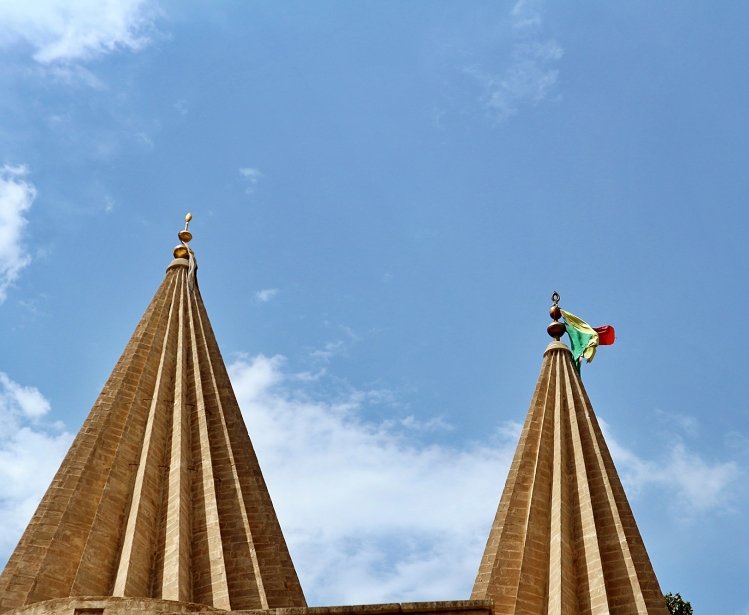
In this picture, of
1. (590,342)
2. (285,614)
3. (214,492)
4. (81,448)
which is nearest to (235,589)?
(214,492)

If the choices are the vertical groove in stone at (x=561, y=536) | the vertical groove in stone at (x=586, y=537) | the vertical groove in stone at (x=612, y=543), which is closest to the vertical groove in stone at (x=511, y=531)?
the vertical groove in stone at (x=561, y=536)

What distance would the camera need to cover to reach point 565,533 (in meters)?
20.3

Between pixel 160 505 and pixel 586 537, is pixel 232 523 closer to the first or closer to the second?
pixel 160 505

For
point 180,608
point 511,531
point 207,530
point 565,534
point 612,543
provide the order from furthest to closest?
point 207,530 → point 511,531 → point 565,534 → point 612,543 → point 180,608

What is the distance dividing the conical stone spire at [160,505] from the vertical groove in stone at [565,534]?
3.32 meters

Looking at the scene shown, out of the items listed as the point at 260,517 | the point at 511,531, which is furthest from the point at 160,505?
the point at 511,531

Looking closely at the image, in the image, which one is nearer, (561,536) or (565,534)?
(561,536)

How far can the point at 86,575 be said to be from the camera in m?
19.2

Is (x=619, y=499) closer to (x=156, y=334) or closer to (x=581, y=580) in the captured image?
(x=581, y=580)

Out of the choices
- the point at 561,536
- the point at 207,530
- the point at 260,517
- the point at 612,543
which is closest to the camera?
the point at 612,543

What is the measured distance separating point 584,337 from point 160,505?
928 centimetres

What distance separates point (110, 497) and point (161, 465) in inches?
49.1

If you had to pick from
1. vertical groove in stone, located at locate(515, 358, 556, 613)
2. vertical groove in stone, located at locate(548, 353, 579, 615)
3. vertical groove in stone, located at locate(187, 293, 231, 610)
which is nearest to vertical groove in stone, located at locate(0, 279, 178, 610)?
vertical groove in stone, located at locate(187, 293, 231, 610)

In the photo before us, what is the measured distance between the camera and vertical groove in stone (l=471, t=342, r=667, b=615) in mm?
19172
